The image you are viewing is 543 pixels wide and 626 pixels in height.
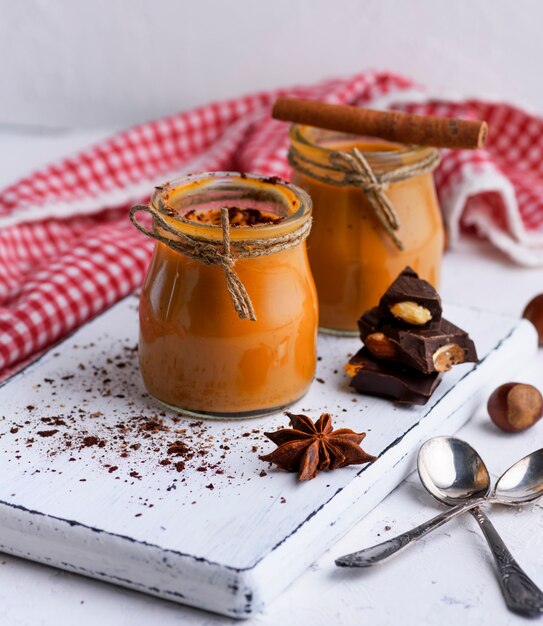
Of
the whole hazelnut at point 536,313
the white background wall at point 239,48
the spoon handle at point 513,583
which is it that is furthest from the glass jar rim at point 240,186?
the white background wall at point 239,48

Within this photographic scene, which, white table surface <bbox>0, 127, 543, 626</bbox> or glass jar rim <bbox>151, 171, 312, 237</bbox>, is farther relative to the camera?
glass jar rim <bbox>151, 171, 312, 237</bbox>

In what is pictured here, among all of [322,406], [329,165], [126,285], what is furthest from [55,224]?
[322,406]

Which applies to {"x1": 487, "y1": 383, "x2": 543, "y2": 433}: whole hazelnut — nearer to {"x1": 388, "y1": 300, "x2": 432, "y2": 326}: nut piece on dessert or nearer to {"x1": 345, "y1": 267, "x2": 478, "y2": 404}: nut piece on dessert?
{"x1": 345, "y1": 267, "x2": 478, "y2": 404}: nut piece on dessert

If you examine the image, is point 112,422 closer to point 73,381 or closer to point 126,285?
Answer: point 73,381

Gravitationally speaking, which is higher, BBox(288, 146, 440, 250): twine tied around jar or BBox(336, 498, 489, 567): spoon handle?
BBox(288, 146, 440, 250): twine tied around jar

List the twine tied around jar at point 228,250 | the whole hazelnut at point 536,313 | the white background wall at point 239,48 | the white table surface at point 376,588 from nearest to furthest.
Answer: the white table surface at point 376,588 → the twine tied around jar at point 228,250 → the whole hazelnut at point 536,313 → the white background wall at point 239,48

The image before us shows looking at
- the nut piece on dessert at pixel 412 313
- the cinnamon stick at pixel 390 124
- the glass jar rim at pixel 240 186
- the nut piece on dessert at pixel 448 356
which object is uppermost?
the cinnamon stick at pixel 390 124

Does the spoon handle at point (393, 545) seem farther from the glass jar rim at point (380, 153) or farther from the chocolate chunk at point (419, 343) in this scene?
the glass jar rim at point (380, 153)

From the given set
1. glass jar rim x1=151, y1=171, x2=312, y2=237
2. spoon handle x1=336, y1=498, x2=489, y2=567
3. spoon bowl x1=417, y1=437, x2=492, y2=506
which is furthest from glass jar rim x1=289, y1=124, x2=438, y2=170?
spoon handle x1=336, y1=498, x2=489, y2=567
